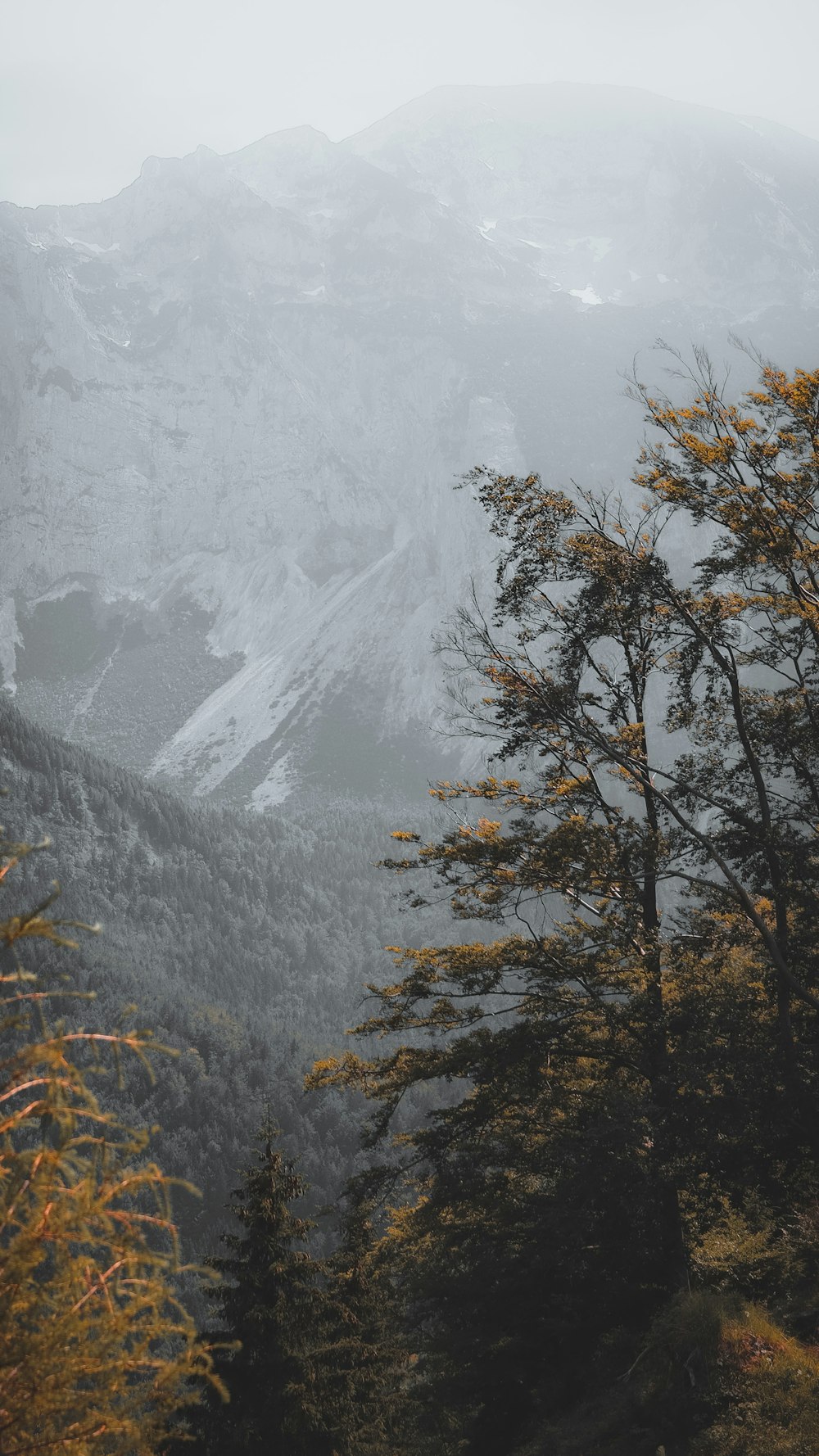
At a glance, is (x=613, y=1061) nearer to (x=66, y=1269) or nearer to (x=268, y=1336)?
(x=268, y=1336)

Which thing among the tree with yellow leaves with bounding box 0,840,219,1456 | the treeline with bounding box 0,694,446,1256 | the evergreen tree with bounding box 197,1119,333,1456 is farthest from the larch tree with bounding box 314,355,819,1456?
the treeline with bounding box 0,694,446,1256

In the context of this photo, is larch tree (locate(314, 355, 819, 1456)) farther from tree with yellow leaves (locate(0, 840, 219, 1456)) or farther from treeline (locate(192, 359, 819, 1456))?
tree with yellow leaves (locate(0, 840, 219, 1456))

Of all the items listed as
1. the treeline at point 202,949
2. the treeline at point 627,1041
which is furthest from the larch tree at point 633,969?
the treeline at point 202,949

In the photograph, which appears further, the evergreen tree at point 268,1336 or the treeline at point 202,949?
the treeline at point 202,949

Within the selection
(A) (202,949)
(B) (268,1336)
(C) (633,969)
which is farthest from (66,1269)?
(A) (202,949)

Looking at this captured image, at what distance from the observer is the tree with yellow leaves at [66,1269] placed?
301cm

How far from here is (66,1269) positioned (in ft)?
10.6

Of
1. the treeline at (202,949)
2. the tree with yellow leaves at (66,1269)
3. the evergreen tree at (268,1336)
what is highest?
the treeline at (202,949)

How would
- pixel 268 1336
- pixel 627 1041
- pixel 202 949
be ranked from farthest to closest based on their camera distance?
pixel 202 949, pixel 268 1336, pixel 627 1041

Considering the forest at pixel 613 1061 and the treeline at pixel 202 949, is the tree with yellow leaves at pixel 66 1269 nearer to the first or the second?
the forest at pixel 613 1061

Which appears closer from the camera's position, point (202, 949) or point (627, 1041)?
point (627, 1041)

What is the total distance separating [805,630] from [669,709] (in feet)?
6.71

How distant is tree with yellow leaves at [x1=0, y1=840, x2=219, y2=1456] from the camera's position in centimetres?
301

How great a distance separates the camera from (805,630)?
11.6 m
